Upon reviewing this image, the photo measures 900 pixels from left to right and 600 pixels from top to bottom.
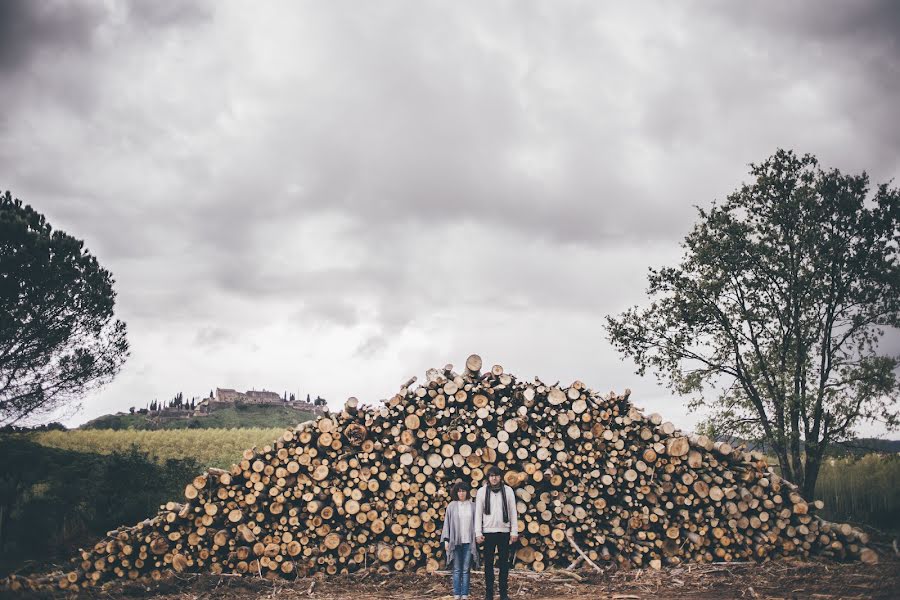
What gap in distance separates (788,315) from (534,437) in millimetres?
8208

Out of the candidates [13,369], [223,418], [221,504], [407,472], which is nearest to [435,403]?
[407,472]

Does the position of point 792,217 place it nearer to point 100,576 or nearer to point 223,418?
point 100,576

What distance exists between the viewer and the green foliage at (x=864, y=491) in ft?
40.2

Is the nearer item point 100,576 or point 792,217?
point 100,576

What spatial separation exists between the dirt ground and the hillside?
123 ft

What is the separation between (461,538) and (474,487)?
168 cm

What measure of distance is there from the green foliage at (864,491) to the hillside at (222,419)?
39575 mm

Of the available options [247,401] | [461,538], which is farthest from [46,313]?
[247,401]

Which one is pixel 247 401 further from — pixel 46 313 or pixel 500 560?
pixel 500 560

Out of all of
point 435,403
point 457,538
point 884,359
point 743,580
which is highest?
point 884,359

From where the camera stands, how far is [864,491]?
1304 cm

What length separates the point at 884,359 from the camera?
1270cm

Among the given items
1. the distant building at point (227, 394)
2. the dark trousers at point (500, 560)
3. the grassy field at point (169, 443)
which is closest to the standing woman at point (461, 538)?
the dark trousers at point (500, 560)

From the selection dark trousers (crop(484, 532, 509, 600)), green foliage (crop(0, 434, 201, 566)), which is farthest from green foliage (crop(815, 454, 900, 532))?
green foliage (crop(0, 434, 201, 566))
